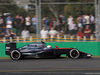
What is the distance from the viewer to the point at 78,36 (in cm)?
1387

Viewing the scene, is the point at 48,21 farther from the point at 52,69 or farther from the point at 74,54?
the point at 52,69

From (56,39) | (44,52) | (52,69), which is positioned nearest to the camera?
(52,69)

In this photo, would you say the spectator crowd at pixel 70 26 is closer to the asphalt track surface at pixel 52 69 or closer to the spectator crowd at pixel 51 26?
the spectator crowd at pixel 51 26

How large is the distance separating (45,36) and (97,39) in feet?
10.0

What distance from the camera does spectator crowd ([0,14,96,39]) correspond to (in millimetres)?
13828

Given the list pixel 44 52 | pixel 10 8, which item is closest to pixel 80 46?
pixel 44 52

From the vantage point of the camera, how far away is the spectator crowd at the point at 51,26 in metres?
13.8

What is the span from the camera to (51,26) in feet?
46.2

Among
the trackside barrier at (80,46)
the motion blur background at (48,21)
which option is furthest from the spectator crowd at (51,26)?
the trackside barrier at (80,46)

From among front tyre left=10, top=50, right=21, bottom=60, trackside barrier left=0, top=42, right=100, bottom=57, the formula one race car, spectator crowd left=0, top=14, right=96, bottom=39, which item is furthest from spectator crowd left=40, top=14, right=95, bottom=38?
front tyre left=10, top=50, right=21, bottom=60

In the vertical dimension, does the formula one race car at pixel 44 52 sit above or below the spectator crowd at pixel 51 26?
below

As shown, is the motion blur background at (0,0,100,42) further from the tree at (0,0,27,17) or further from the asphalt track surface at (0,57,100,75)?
the asphalt track surface at (0,57,100,75)

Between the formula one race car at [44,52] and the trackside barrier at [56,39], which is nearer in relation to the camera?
the formula one race car at [44,52]

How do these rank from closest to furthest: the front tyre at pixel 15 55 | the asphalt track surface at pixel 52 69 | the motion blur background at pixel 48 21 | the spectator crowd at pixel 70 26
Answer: the asphalt track surface at pixel 52 69, the front tyre at pixel 15 55, the motion blur background at pixel 48 21, the spectator crowd at pixel 70 26
